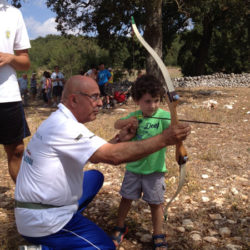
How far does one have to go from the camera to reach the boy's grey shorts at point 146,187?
2365 mm

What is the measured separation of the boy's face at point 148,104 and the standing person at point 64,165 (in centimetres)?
54

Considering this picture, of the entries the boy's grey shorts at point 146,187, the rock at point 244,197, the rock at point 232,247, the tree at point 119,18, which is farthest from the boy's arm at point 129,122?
the tree at point 119,18

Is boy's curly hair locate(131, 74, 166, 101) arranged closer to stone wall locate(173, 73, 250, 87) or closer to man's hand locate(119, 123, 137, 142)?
man's hand locate(119, 123, 137, 142)

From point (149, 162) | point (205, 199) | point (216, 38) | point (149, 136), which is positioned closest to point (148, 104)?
point (149, 136)

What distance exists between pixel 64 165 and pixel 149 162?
0.81m

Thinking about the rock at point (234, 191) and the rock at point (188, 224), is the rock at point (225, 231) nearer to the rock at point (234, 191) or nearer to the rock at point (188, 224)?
the rock at point (188, 224)

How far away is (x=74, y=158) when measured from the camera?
167 centimetres

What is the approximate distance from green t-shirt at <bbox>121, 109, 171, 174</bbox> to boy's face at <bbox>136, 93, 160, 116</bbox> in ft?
0.15

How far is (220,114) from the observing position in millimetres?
8172

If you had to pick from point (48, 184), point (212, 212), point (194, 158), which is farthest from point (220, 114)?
point (48, 184)

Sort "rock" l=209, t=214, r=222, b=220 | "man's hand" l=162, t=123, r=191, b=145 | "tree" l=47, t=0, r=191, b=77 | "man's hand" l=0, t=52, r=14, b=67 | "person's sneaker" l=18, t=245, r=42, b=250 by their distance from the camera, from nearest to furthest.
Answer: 1. "man's hand" l=162, t=123, r=191, b=145
2. "person's sneaker" l=18, t=245, r=42, b=250
3. "man's hand" l=0, t=52, r=14, b=67
4. "rock" l=209, t=214, r=222, b=220
5. "tree" l=47, t=0, r=191, b=77

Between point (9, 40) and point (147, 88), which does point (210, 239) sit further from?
point (9, 40)

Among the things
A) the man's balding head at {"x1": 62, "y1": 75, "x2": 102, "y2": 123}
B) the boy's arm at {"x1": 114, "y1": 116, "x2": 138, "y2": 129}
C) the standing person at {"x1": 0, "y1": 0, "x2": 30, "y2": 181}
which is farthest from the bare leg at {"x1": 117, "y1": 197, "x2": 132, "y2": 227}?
the standing person at {"x1": 0, "y1": 0, "x2": 30, "y2": 181}

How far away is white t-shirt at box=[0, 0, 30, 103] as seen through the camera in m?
2.49
